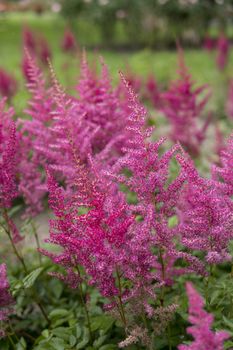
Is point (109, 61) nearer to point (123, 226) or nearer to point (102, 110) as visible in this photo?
point (102, 110)

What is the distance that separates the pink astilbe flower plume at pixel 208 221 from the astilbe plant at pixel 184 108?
8.43 feet

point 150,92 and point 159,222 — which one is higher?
point 159,222

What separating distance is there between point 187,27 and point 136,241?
16.0 meters

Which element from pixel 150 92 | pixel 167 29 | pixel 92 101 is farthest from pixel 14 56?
pixel 92 101

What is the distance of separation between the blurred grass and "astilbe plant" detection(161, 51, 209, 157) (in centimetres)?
54

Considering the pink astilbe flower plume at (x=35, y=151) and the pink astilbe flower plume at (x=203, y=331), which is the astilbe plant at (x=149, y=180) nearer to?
the pink astilbe flower plume at (x=203, y=331)

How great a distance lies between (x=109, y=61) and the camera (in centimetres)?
1517

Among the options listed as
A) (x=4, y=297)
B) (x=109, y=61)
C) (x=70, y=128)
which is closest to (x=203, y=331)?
(x=4, y=297)

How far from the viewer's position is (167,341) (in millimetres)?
2965

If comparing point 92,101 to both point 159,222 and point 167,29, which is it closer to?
point 159,222

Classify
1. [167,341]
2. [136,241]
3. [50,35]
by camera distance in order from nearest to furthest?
[136,241]
[167,341]
[50,35]

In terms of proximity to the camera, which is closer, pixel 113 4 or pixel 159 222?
pixel 159 222

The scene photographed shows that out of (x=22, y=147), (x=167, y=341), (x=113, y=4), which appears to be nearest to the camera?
(x=167, y=341)

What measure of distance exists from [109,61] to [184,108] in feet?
34.1
